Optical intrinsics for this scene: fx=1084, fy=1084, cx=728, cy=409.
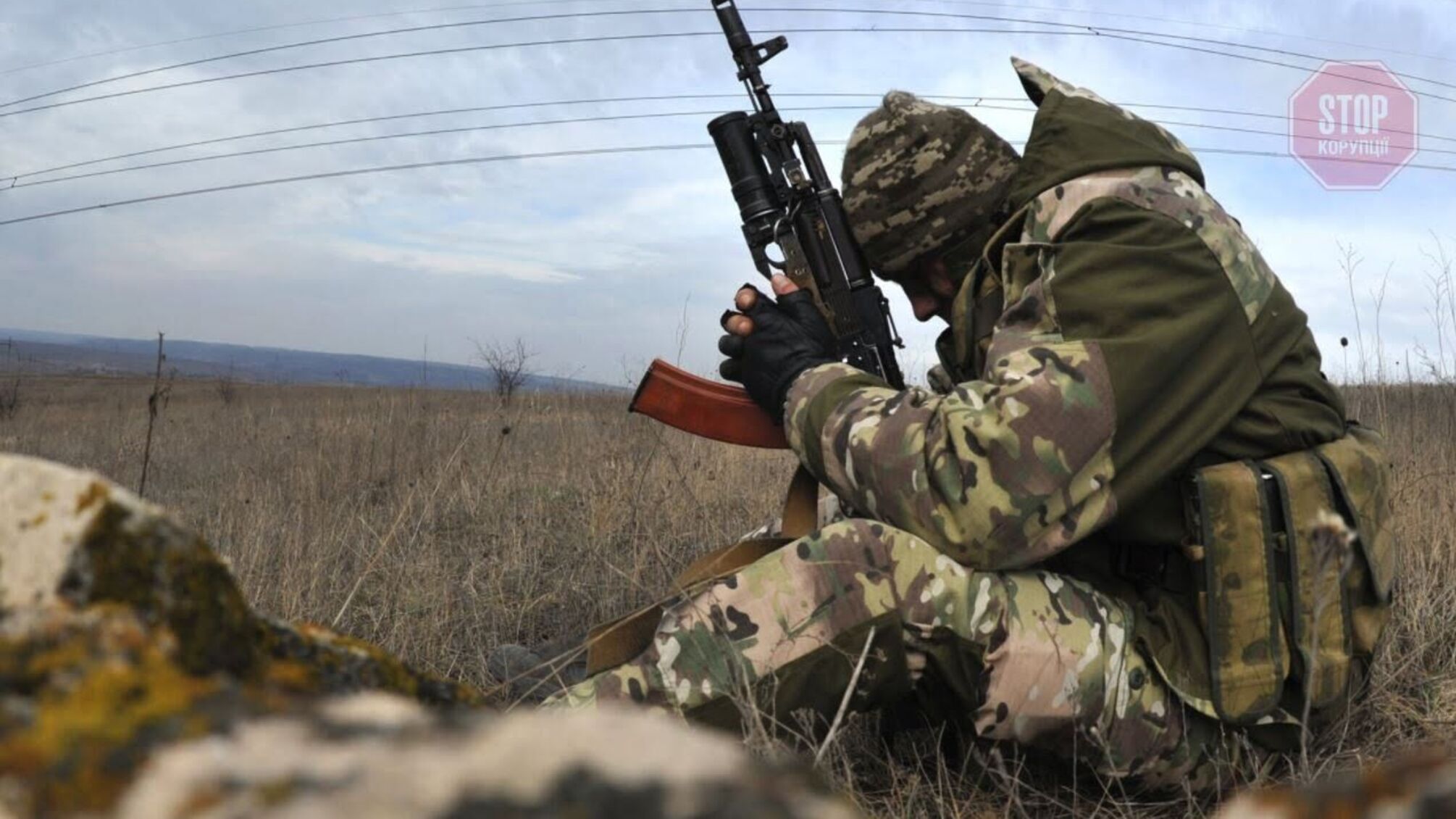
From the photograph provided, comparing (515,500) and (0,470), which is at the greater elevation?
(0,470)

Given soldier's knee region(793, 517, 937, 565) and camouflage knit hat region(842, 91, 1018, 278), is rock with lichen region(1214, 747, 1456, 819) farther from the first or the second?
camouflage knit hat region(842, 91, 1018, 278)

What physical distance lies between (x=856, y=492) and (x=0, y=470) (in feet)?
5.56

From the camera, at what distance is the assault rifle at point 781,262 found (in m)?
2.96

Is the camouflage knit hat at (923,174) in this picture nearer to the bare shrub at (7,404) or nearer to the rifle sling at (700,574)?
the rifle sling at (700,574)

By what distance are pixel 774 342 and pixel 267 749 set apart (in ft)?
7.20

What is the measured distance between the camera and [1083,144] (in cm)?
231

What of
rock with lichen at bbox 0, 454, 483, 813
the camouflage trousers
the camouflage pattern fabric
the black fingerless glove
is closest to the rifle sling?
the camouflage trousers

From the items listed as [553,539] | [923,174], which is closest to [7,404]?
[553,539]

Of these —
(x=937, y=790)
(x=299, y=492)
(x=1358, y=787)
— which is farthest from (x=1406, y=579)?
(x=299, y=492)

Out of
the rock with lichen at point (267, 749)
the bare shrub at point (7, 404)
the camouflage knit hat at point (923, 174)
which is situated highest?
the camouflage knit hat at point (923, 174)

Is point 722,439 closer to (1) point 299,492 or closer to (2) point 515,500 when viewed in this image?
(2) point 515,500

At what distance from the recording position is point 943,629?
2.09 meters

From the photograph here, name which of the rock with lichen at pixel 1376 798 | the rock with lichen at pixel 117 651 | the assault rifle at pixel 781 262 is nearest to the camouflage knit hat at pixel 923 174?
the assault rifle at pixel 781 262

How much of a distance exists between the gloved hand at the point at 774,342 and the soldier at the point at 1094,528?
0.79 feet
